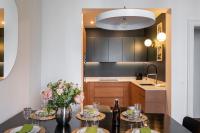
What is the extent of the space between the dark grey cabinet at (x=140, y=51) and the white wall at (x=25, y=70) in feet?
10.7

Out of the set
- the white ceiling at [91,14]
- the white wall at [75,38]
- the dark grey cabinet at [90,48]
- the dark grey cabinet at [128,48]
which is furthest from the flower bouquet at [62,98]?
the dark grey cabinet at [128,48]

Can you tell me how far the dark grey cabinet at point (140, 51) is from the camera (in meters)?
5.80

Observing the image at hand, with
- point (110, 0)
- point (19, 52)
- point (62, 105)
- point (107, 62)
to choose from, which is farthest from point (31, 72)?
point (107, 62)

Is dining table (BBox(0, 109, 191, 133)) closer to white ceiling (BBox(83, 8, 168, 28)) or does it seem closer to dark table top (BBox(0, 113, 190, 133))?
dark table top (BBox(0, 113, 190, 133))

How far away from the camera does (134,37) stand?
19.1 feet

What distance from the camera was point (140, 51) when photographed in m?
5.81

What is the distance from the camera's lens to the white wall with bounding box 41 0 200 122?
3414 mm

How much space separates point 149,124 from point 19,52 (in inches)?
67.7

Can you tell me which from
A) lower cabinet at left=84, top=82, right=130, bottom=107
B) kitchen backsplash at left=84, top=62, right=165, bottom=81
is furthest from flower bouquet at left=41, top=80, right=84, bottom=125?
kitchen backsplash at left=84, top=62, right=165, bottom=81

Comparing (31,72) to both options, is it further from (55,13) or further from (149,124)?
(149,124)

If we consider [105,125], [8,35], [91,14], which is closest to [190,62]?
[105,125]

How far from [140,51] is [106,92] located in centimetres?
158

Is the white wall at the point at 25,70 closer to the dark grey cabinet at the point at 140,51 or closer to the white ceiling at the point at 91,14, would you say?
the white ceiling at the point at 91,14

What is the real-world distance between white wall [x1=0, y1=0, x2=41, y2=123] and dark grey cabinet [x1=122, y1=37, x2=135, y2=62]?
3.04m
